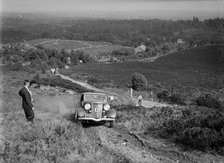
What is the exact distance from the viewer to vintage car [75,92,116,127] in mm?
10719

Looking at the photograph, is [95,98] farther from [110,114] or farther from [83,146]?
[83,146]

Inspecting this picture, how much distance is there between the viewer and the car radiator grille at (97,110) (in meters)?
11.2

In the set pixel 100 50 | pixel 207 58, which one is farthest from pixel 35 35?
pixel 207 58

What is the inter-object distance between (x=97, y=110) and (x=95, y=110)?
0.22 feet

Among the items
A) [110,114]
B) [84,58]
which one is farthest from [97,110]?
[84,58]

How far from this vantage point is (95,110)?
11.3m

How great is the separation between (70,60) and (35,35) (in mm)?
73087

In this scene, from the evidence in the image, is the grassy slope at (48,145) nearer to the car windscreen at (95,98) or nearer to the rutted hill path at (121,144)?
the rutted hill path at (121,144)

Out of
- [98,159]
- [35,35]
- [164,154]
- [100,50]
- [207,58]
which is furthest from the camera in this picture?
[35,35]

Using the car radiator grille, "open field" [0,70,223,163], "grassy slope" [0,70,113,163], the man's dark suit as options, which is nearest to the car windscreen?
the car radiator grille

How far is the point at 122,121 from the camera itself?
11766 mm

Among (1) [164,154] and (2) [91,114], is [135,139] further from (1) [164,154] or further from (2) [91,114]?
(2) [91,114]

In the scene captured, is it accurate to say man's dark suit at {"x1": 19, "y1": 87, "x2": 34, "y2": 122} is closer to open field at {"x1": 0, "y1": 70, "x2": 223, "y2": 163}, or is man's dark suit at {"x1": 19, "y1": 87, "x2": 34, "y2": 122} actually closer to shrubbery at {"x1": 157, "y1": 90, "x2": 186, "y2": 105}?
open field at {"x1": 0, "y1": 70, "x2": 223, "y2": 163}

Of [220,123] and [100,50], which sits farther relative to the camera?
[100,50]
